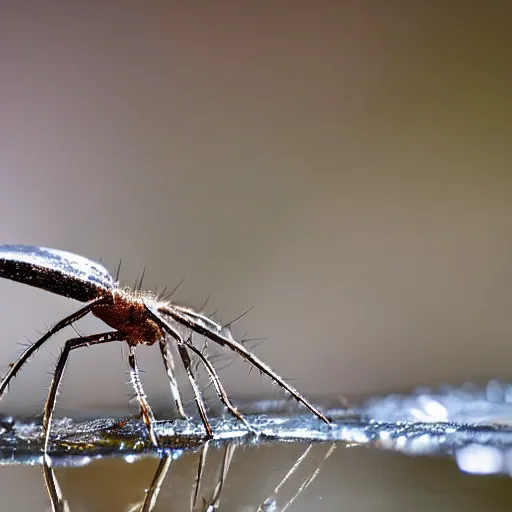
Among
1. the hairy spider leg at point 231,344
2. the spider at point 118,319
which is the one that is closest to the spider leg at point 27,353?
the spider at point 118,319

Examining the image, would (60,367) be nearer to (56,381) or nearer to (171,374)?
(56,381)

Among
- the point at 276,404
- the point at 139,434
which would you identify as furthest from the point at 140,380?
the point at 276,404

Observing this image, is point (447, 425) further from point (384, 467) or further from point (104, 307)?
point (104, 307)

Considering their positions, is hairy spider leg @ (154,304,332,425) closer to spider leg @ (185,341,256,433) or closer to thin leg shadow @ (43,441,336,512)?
spider leg @ (185,341,256,433)

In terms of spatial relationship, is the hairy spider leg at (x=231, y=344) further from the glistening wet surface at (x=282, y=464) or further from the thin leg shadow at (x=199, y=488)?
the thin leg shadow at (x=199, y=488)

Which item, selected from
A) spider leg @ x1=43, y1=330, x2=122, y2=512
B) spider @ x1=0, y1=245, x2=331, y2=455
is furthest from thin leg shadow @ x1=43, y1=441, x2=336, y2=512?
spider @ x1=0, y1=245, x2=331, y2=455
